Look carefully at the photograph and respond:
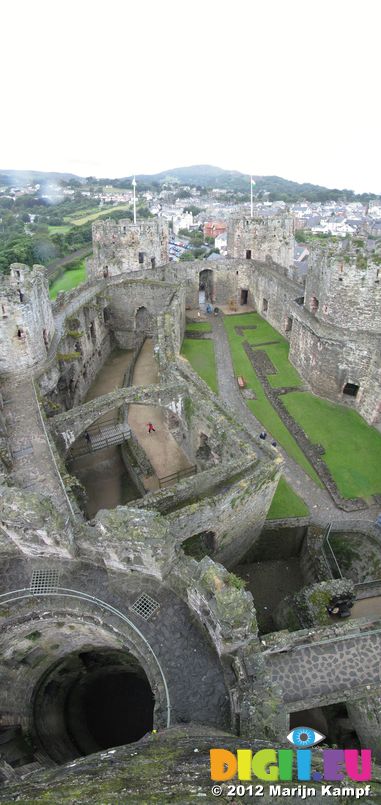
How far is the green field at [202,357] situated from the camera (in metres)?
24.8

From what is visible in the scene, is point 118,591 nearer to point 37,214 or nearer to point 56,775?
point 56,775

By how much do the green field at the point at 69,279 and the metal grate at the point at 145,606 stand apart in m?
48.6

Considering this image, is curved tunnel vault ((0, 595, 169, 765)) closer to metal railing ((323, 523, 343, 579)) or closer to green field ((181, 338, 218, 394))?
metal railing ((323, 523, 343, 579))

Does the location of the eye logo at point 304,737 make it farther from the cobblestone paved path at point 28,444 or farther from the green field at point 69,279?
the green field at point 69,279

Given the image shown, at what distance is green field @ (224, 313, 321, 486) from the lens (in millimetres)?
19547

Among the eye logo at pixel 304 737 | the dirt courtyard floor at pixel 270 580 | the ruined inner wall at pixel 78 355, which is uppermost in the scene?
the ruined inner wall at pixel 78 355

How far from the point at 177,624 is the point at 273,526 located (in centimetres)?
763

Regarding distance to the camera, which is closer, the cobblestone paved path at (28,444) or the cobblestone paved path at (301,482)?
the cobblestone paved path at (28,444)

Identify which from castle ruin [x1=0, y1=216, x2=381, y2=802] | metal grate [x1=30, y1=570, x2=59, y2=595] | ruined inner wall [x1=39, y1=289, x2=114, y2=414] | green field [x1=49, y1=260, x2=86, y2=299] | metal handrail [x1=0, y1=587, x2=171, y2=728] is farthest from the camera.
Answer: green field [x1=49, y1=260, x2=86, y2=299]

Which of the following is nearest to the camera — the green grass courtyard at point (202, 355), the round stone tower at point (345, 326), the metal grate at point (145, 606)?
the metal grate at point (145, 606)

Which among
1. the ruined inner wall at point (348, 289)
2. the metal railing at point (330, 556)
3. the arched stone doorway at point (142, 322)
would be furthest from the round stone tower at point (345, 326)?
the arched stone doorway at point (142, 322)

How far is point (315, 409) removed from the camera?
2155 cm

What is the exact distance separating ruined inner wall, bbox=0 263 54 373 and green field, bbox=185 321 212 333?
42.5 feet

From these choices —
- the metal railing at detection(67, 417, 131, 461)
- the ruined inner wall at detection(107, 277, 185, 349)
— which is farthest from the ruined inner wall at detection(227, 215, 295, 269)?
the metal railing at detection(67, 417, 131, 461)
